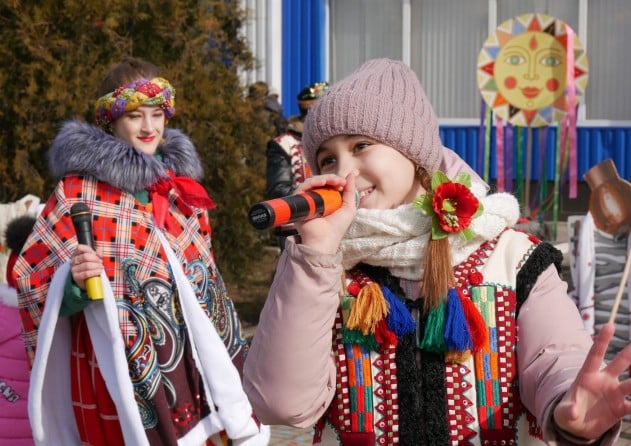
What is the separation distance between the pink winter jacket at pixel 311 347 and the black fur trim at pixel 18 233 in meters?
3.03

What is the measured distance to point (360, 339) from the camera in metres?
2.09

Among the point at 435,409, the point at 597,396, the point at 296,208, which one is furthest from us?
the point at 435,409

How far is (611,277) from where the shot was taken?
5.81 metres

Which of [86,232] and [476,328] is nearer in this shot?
[476,328]

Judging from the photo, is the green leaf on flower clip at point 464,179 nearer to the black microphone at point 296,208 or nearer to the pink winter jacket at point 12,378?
the black microphone at point 296,208

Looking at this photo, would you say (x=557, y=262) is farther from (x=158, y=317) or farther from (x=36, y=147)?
(x=36, y=147)

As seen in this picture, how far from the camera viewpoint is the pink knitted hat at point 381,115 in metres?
2.15

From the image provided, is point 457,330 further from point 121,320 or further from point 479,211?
point 121,320

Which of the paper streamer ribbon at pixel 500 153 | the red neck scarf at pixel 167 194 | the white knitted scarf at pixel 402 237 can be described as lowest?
the paper streamer ribbon at pixel 500 153

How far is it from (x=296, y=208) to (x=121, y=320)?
2.08 metres

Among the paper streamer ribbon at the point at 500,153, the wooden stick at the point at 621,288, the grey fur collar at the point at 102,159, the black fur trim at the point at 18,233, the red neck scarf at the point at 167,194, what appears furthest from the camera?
the paper streamer ribbon at the point at 500,153

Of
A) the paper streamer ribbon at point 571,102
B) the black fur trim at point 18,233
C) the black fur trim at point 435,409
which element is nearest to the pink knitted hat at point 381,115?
the black fur trim at point 435,409

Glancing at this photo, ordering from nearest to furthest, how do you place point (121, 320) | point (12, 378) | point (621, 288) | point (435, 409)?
point (435, 409)
point (121, 320)
point (12, 378)
point (621, 288)

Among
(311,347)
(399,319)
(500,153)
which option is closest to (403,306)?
(399,319)
